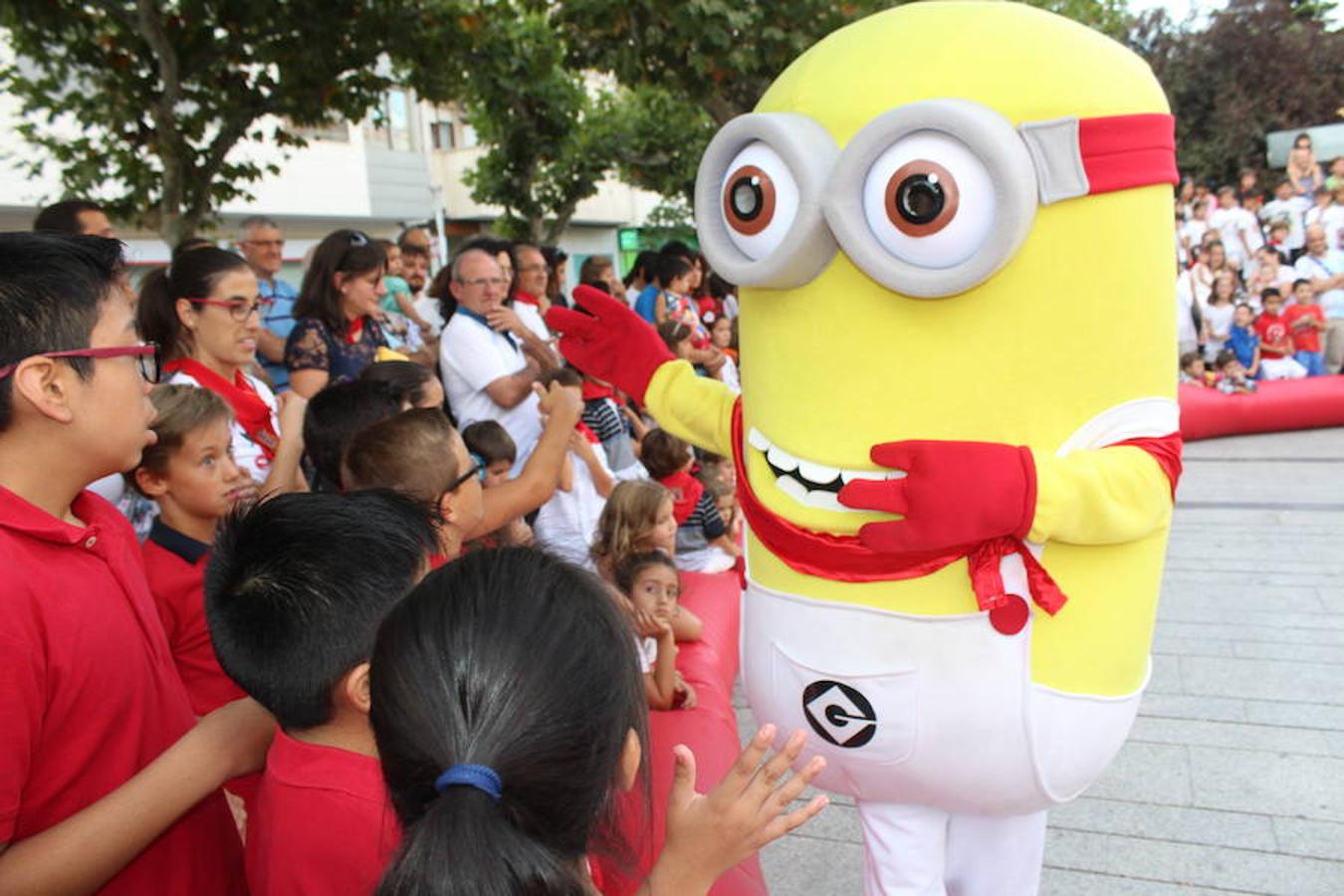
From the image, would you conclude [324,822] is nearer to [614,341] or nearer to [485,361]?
[614,341]

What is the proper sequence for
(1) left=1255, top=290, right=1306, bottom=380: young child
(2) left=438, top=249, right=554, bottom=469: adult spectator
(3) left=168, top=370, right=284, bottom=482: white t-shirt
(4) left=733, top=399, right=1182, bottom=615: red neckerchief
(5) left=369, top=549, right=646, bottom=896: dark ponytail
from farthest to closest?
(1) left=1255, top=290, right=1306, bottom=380: young child, (2) left=438, top=249, right=554, bottom=469: adult spectator, (3) left=168, top=370, right=284, bottom=482: white t-shirt, (4) left=733, top=399, right=1182, bottom=615: red neckerchief, (5) left=369, top=549, right=646, bottom=896: dark ponytail

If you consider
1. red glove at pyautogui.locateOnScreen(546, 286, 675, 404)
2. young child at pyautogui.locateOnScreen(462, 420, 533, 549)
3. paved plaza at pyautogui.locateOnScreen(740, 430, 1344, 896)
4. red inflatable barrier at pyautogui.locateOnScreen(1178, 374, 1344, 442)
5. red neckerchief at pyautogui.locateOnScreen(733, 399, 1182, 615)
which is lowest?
red inflatable barrier at pyautogui.locateOnScreen(1178, 374, 1344, 442)

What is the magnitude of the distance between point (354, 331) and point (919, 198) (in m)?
2.41

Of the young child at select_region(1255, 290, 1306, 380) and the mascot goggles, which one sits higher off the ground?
the mascot goggles

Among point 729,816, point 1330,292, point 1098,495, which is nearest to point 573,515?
point 1098,495

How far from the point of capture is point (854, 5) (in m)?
5.53

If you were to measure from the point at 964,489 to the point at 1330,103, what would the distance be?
19.8 metres

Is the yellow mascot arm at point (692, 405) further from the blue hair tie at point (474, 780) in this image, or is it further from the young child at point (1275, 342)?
the young child at point (1275, 342)

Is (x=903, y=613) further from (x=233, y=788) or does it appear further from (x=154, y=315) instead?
(x=154, y=315)

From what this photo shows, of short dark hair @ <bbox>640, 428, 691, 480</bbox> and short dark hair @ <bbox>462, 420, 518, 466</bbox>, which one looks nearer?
short dark hair @ <bbox>462, 420, 518, 466</bbox>

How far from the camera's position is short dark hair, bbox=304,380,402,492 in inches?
98.4

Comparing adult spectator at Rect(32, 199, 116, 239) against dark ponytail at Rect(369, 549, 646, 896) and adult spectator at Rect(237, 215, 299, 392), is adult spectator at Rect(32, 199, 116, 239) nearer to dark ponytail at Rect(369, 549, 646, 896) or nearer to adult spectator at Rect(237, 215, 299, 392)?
adult spectator at Rect(237, 215, 299, 392)

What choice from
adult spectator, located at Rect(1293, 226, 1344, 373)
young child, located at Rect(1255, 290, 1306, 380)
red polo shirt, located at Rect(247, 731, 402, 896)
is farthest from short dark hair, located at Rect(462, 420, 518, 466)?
adult spectator, located at Rect(1293, 226, 1344, 373)

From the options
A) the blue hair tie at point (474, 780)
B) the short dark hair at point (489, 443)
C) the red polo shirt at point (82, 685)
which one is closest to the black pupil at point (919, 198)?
the blue hair tie at point (474, 780)
